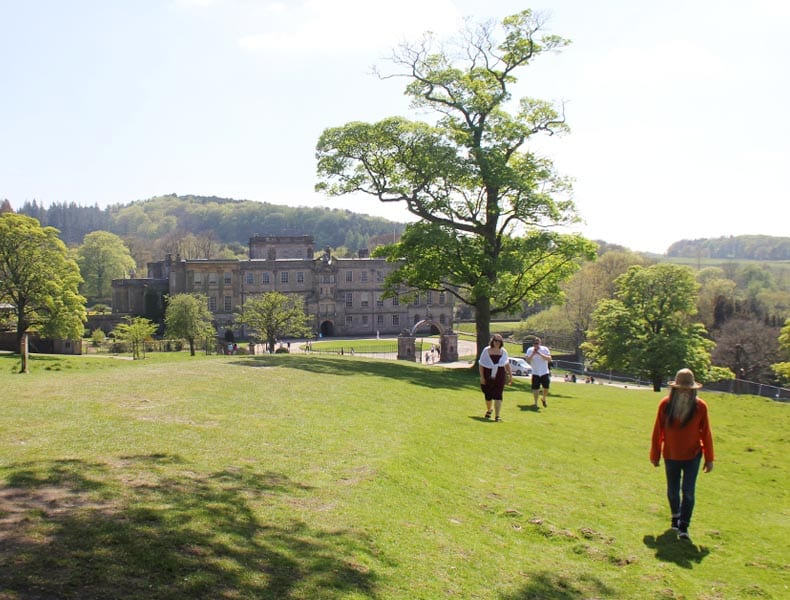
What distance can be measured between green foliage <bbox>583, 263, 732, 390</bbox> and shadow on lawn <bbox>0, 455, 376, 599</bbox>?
3143 cm

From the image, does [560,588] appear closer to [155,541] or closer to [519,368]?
[155,541]

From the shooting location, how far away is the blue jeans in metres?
7.89

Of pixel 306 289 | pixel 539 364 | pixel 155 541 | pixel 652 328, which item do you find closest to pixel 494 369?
pixel 539 364

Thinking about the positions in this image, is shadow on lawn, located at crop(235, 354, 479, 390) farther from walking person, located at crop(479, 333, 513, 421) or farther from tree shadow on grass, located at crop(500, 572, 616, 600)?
tree shadow on grass, located at crop(500, 572, 616, 600)

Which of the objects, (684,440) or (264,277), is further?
(264,277)

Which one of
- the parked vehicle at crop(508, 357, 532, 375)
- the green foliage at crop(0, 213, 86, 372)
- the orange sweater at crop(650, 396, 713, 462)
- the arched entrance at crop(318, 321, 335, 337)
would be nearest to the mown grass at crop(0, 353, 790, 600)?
the orange sweater at crop(650, 396, 713, 462)

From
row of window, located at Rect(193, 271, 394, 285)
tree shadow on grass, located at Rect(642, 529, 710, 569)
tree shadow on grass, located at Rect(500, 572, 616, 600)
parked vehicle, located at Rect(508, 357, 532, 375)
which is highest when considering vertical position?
row of window, located at Rect(193, 271, 394, 285)

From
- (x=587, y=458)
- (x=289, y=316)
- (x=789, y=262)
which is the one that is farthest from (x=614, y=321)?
(x=789, y=262)

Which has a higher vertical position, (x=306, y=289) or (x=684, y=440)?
(x=306, y=289)

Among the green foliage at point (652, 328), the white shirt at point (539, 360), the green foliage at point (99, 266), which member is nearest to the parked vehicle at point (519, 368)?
the green foliage at point (652, 328)

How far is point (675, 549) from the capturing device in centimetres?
743

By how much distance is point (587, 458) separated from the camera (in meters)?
11.6

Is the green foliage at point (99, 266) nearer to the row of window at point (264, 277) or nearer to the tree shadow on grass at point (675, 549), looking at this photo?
the row of window at point (264, 277)

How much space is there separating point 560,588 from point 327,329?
74.7 metres
